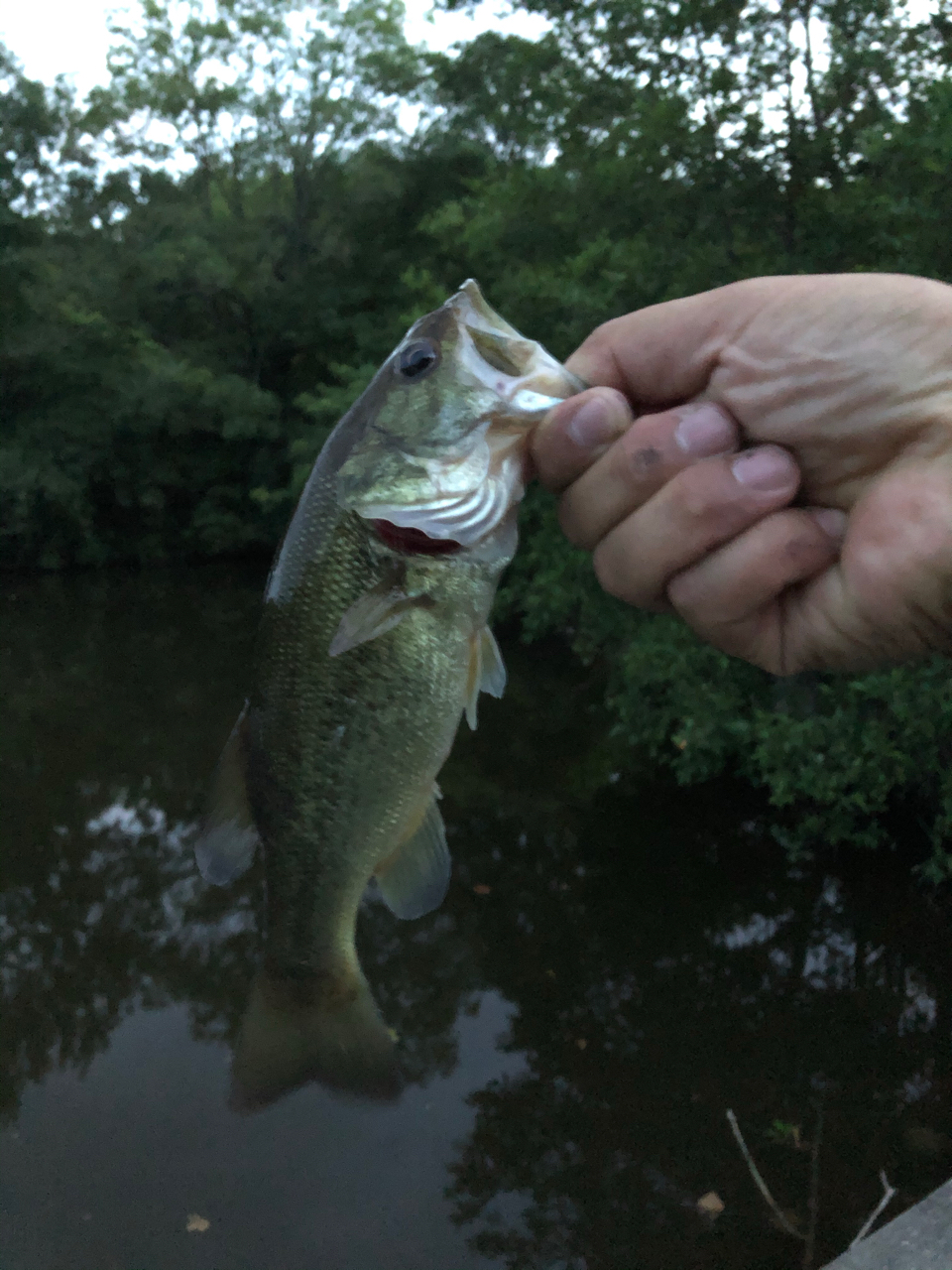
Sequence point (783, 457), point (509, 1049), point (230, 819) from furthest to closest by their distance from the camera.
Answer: point (509, 1049) < point (230, 819) < point (783, 457)

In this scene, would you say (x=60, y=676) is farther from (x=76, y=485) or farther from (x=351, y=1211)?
(x=351, y=1211)

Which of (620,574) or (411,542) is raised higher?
(411,542)

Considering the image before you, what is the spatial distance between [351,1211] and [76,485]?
19.1 m

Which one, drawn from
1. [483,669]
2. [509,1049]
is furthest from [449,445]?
[509,1049]

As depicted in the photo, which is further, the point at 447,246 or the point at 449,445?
the point at 447,246

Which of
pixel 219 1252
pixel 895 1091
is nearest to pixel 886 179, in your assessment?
pixel 895 1091


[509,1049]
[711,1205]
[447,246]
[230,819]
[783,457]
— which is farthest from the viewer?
[447,246]

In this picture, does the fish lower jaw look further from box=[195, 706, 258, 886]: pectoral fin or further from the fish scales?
box=[195, 706, 258, 886]: pectoral fin

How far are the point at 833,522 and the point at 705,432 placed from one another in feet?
1.24

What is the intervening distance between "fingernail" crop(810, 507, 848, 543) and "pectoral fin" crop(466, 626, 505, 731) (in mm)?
805

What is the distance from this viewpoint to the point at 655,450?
79.4 inches

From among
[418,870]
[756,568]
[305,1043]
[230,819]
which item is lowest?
[305,1043]

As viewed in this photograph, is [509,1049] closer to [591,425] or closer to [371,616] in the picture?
[371,616]

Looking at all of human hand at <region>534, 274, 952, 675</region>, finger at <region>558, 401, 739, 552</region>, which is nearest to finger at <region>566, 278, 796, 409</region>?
human hand at <region>534, 274, 952, 675</region>
